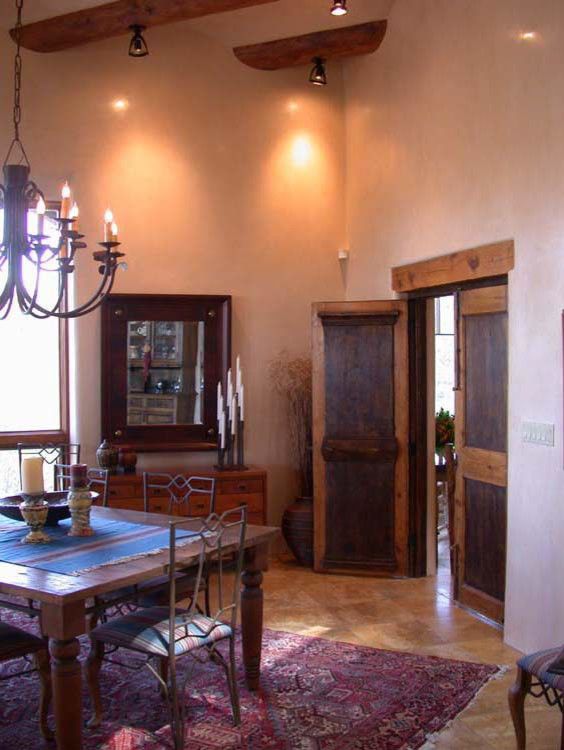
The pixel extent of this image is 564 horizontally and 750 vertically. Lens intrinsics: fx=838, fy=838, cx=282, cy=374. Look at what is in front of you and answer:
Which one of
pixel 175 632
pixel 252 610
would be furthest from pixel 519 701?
pixel 175 632

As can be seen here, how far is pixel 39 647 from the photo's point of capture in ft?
10.7

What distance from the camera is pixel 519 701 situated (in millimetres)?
3113

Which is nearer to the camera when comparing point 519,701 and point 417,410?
point 519,701

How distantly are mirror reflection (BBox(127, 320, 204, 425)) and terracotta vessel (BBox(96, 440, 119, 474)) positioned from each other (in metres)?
0.38

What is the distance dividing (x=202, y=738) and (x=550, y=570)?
1874 millimetres

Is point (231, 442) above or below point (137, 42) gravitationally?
below

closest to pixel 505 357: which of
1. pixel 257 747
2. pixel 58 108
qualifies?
pixel 257 747

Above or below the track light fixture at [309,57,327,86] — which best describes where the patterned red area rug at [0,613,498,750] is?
below

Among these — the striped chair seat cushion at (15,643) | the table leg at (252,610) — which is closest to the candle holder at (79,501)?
the striped chair seat cushion at (15,643)

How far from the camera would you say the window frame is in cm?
574

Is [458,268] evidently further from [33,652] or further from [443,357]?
[443,357]

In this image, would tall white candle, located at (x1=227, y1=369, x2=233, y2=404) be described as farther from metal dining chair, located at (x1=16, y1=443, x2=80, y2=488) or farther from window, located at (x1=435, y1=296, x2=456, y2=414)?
window, located at (x1=435, y1=296, x2=456, y2=414)

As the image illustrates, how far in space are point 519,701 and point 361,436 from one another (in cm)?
278

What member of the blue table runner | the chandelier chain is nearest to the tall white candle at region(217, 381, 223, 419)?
the blue table runner
